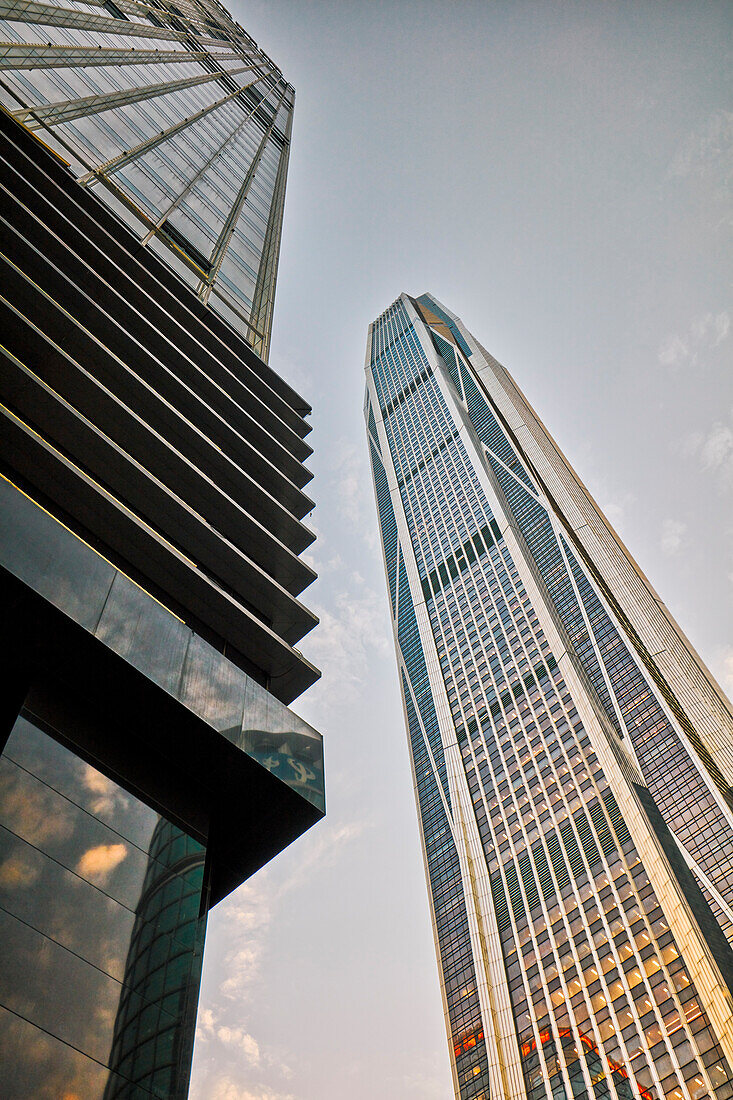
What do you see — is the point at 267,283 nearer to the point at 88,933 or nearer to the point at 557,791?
the point at 88,933

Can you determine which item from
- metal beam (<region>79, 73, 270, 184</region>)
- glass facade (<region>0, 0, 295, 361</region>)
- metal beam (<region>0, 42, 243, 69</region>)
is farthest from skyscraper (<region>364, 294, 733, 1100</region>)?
metal beam (<region>0, 42, 243, 69</region>)

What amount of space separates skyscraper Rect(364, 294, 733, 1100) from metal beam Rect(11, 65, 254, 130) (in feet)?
246

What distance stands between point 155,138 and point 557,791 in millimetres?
79011

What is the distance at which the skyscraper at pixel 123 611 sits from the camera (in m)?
11.5

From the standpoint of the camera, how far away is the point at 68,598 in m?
14.0

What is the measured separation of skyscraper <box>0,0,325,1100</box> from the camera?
37.6 feet

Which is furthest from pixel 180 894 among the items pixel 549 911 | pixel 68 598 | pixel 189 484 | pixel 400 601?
pixel 400 601

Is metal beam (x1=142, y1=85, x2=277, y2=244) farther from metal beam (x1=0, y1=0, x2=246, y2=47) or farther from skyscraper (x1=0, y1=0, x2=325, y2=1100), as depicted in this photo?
metal beam (x1=0, y1=0, x2=246, y2=47)

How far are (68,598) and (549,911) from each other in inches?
3273

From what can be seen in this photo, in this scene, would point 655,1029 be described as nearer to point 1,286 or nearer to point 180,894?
point 180,894

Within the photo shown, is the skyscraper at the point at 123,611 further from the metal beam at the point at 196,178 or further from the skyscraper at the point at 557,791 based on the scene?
the skyscraper at the point at 557,791

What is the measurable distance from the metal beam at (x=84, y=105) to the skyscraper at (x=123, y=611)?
29cm

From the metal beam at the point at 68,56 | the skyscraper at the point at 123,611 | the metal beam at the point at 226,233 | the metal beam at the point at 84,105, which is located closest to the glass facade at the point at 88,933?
the skyscraper at the point at 123,611

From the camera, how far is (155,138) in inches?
1751
